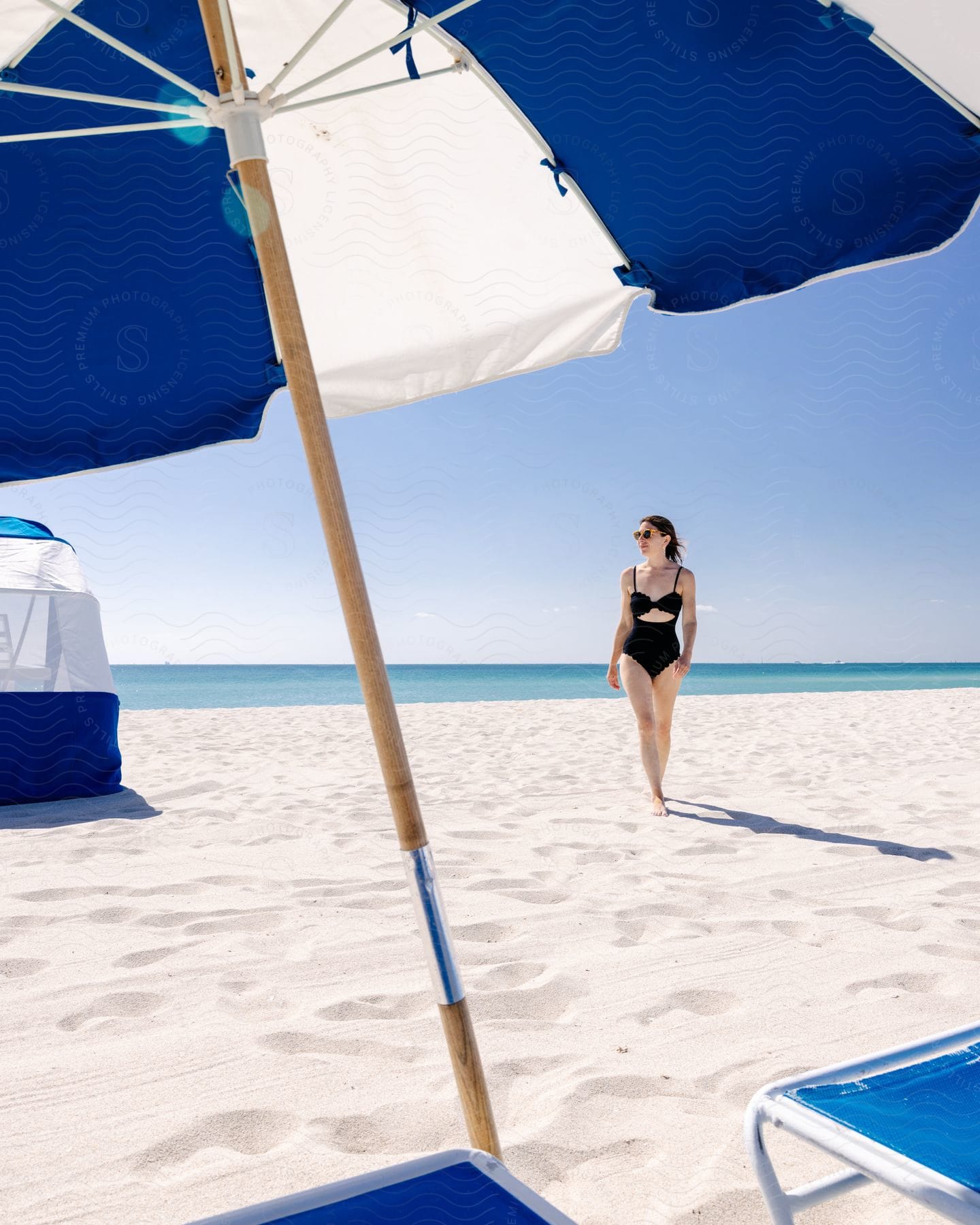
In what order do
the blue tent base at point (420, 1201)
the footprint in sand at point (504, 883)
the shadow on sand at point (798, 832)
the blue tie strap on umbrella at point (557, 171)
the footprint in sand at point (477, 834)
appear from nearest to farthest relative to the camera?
the blue tent base at point (420, 1201) → the blue tie strap on umbrella at point (557, 171) → the footprint in sand at point (504, 883) → the shadow on sand at point (798, 832) → the footprint in sand at point (477, 834)

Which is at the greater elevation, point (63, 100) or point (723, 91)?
point (63, 100)

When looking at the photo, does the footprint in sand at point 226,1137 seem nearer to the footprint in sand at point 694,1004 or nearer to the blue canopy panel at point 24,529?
the footprint in sand at point 694,1004

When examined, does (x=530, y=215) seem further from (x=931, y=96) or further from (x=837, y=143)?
(x=931, y=96)

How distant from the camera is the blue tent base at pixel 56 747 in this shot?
16.0ft

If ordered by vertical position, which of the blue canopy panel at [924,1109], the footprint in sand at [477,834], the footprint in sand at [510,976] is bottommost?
the footprint in sand at [510,976]

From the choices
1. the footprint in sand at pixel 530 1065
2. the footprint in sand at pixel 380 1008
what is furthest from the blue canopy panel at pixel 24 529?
the footprint in sand at pixel 530 1065

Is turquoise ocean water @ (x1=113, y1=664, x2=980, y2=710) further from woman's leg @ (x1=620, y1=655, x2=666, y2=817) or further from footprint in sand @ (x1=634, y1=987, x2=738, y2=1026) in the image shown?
footprint in sand @ (x1=634, y1=987, x2=738, y2=1026)

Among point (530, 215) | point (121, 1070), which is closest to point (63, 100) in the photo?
point (530, 215)

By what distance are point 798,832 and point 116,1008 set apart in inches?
126

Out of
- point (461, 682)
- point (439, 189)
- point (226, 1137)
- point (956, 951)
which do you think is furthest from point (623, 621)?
point (461, 682)

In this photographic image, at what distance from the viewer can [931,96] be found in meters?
1.89

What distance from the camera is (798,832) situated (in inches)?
170

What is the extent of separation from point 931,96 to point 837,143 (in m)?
0.20

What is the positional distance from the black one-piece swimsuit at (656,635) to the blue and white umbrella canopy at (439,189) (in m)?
2.71
